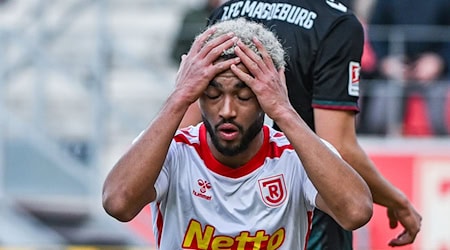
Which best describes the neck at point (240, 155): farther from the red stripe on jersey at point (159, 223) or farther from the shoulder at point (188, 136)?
the red stripe on jersey at point (159, 223)

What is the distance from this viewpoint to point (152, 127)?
3.83 m

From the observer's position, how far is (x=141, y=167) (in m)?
3.80

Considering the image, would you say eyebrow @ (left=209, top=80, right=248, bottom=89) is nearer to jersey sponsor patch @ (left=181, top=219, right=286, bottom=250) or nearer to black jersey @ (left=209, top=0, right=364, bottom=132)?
jersey sponsor patch @ (left=181, top=219, right=286, bottom=250)

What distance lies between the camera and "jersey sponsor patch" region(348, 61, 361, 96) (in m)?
4.67

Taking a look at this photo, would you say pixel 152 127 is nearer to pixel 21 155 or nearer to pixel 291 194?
pixel 291 194

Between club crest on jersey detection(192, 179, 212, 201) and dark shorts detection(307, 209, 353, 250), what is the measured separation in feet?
2.88

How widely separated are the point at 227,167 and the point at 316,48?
83 cm

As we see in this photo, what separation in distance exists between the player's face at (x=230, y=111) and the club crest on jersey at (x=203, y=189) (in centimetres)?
16

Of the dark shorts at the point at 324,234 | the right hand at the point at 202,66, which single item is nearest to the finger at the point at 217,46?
the right hand at the point at 202,66

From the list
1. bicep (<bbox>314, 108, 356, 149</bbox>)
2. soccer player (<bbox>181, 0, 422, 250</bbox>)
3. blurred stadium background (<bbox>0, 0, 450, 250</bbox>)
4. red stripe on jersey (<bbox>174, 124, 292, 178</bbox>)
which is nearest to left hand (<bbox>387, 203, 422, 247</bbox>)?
soccer player (<bbox>181, 0, 422, 250</bbox>)

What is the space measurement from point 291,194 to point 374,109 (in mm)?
5217

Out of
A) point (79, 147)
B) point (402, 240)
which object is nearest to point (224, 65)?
point (402, 240)

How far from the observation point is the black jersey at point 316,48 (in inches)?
181

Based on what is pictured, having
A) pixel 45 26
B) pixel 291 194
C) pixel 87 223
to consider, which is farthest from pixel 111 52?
pixel 291 194
